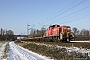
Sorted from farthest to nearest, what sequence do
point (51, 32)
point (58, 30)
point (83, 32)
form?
point (83, 32) < point (51, 32) < point (58, 30)

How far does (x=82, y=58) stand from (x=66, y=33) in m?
22.9

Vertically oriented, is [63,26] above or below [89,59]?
above

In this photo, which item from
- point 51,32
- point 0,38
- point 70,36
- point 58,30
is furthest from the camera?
point 0,38

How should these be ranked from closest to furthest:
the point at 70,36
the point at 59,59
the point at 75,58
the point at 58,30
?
the point at 75,58 → the point at 59,59 → the point at 70,36 → the point at 58,30

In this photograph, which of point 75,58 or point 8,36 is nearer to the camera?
point 75,58

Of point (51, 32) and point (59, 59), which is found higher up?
point (51, 32)

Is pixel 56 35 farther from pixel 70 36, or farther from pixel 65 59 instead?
pixel 65 59

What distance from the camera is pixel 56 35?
36.9 m

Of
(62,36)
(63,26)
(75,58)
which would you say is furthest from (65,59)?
(63,26)

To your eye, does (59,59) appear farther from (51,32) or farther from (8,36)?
(8,36)

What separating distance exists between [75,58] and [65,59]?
0.87 metres

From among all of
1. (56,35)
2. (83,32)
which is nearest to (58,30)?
(56,35)

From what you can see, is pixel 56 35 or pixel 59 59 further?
pixel 56 35

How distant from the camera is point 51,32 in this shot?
138 ft
